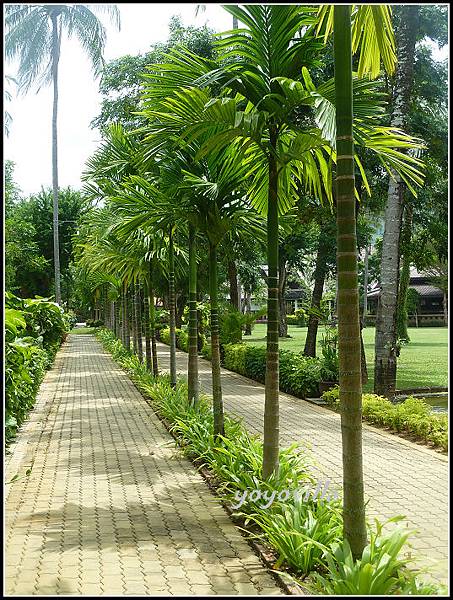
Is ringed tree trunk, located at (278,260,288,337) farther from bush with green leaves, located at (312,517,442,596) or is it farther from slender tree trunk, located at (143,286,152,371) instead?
→ bush with green leaves, located at (312,517,442,596)

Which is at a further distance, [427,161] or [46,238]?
[46,238]

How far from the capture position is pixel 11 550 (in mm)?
4785

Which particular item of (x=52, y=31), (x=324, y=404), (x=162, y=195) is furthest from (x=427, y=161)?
(x=52, y=31)

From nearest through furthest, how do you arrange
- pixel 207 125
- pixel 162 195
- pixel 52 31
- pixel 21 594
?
pixel 21 594 < pixel 207 125 < pixel 162 195 < pixel 52 31

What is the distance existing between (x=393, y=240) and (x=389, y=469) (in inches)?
198

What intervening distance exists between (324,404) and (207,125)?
7764 mm

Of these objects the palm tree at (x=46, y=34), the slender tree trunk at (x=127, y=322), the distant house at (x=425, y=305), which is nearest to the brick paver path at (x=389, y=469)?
the slender tree trunk at (x=127, y=322)

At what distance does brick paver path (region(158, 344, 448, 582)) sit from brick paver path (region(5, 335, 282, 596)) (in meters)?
1.22

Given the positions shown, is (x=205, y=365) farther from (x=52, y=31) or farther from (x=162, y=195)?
(x=162, y=195)

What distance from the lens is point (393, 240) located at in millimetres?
11523

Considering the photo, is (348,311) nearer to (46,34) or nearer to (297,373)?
(297,373)

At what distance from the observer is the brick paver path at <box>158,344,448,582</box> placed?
5191 millimetres

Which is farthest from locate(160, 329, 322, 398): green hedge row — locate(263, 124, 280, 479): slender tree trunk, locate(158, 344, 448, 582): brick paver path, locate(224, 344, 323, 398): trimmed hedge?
locate(263, 124, 280, 479): slender tree trunk

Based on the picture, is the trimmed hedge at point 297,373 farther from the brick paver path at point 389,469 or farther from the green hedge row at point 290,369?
the brick paver path at point 389,469
